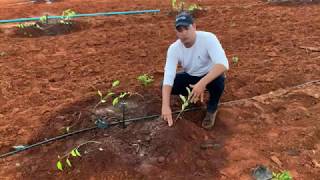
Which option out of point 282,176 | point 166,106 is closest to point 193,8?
point 166,106

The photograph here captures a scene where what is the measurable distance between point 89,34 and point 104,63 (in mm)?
1389

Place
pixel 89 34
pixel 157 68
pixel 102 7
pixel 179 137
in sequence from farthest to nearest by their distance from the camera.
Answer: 1. pixel 102 7
2. pixel 89 34
3. pixel 157 68
4. pixel 179 137

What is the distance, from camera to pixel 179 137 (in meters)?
3.88

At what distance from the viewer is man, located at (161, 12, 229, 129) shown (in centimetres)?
374

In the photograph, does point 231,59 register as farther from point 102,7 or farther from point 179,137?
point 102,7

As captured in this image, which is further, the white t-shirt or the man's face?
the white t-shirt

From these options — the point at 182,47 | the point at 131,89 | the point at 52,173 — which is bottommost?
the point at 52,173

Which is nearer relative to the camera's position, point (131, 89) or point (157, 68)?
point (131, 89)

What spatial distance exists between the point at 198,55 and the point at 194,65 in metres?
0.14

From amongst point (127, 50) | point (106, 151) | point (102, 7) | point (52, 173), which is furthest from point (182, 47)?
point (102, 7)

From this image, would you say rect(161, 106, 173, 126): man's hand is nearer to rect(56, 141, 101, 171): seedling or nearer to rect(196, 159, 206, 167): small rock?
rect(196, 159, 206, 167): small rock

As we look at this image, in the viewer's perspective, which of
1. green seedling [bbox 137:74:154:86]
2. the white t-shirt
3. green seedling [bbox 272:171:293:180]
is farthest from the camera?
green seedling [bbox 137:74:154:86]

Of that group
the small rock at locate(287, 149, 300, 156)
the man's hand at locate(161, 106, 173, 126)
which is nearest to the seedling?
the man's hand at locate(161, 106, 173, 126)

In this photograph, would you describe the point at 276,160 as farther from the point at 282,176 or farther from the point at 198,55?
the point at 198,55
